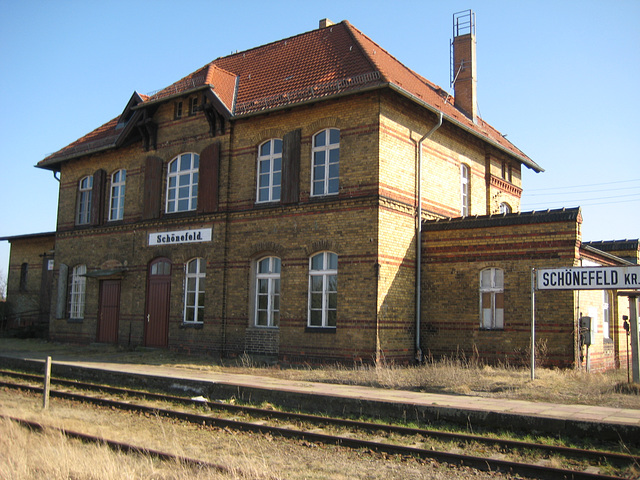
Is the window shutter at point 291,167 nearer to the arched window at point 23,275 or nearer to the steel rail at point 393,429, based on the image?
the steel rail at point 393,429

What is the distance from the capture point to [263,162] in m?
18.3

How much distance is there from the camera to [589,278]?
440 inches

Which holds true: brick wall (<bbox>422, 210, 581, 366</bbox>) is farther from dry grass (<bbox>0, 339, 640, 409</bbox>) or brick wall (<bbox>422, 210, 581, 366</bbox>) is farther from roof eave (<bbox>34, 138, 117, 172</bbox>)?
roof eave (<bbox>34, 138, 117, 172</bbox>)

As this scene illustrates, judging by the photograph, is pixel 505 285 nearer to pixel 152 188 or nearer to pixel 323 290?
pixel 323 290

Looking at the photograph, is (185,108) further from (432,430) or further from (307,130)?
(432,430)

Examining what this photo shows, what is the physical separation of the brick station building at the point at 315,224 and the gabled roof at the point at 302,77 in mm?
73

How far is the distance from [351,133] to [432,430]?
9426mm

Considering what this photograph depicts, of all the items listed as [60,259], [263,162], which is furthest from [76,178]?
[263,162]

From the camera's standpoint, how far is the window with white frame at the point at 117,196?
891 inches

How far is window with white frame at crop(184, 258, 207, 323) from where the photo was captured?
1922 cm

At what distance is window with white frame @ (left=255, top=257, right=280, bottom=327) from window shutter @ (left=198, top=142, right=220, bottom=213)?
8.44 feet

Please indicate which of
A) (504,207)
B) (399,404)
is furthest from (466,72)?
(399,404)

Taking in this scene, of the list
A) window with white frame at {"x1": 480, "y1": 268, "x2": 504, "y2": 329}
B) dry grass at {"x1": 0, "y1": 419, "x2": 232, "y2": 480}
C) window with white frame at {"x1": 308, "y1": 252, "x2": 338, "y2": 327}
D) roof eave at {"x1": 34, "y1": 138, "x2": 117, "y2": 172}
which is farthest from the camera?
roof eave at {"x1": 34, "y1": 138, "x2": 117, "y2": 172}

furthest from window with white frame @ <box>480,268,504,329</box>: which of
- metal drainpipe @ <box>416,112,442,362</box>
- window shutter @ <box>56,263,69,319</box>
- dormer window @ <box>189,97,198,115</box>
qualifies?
window shutter @ <box>56,263,69,319</box>
